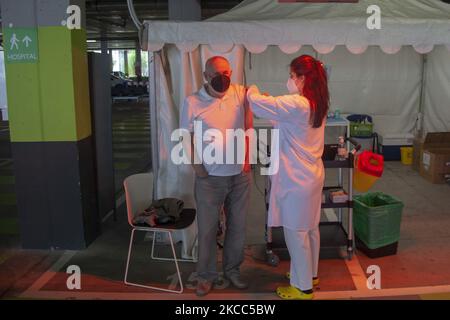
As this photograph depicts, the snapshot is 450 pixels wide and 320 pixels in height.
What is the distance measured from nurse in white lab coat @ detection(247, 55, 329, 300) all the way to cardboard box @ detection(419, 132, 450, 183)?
4.26 m

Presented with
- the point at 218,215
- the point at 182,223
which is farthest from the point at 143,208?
the point at 218,215

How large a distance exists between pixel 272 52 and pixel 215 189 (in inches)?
228

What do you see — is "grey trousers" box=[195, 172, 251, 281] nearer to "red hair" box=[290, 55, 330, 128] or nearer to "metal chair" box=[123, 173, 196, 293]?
"metal chair" box=[123, 173, 196, 293]

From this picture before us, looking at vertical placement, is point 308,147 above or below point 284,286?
above

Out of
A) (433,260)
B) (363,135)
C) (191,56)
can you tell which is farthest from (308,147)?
(363,135)

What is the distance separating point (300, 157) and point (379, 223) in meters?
1.41

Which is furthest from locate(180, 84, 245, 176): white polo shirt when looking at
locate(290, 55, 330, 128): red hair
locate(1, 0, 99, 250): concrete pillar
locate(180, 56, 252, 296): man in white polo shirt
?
locate(1, 0, 99, 250): concrete pillar

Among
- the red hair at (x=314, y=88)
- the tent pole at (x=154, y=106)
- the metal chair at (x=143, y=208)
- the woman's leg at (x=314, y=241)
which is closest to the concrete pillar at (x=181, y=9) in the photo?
the tent pole at (x=154, y=106)

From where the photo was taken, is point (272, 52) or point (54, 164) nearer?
point (54, 164)

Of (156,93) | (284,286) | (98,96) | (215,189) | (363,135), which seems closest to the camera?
(215,189)

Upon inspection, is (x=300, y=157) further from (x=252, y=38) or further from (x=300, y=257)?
(x=252, y=38)

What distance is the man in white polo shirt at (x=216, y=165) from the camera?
11.1 ft

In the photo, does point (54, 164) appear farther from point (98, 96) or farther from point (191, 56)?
point (191, 56)
